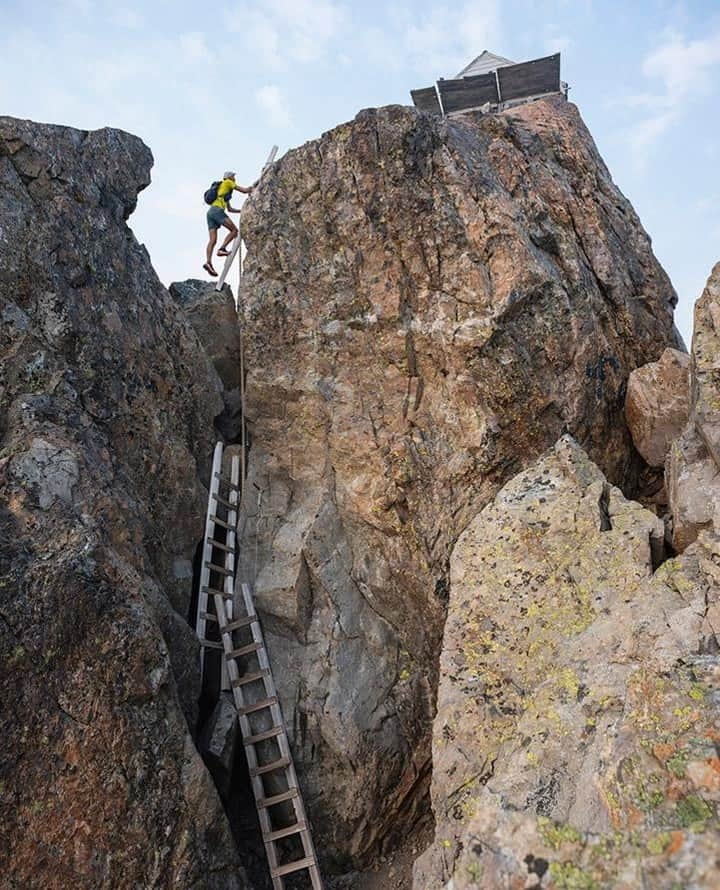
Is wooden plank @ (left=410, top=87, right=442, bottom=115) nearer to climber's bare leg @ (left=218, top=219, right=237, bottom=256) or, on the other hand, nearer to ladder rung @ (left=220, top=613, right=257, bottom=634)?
climber's bare leg @ (left=218, top=219, right=237, bottom=256)

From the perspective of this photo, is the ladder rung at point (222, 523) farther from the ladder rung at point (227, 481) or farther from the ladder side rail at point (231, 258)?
the ladder side rail at point (231, 258)

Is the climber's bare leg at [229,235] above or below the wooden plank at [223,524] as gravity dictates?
above

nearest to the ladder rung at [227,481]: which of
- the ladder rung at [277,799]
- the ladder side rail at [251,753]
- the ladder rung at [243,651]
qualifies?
the ladder side rail at [251,753]

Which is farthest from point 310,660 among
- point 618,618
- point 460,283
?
point 460,283

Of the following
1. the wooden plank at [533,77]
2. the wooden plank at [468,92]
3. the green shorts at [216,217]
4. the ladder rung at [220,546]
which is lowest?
the ladder rung at [220,546]

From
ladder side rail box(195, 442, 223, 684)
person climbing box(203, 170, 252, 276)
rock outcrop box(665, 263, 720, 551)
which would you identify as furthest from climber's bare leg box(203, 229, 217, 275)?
rock outcrop box(665, 263, 720, 551)

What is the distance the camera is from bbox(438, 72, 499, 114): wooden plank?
21.1 meters

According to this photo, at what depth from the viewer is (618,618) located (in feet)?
23.2

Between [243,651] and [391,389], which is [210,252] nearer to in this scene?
[391,389]

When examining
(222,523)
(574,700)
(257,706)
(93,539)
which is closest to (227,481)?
(222,523)

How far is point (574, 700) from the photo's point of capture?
20.5 ft

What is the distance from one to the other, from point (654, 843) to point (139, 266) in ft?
44.2

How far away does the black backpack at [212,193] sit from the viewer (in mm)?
17547

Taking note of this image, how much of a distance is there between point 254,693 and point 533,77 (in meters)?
19.0
